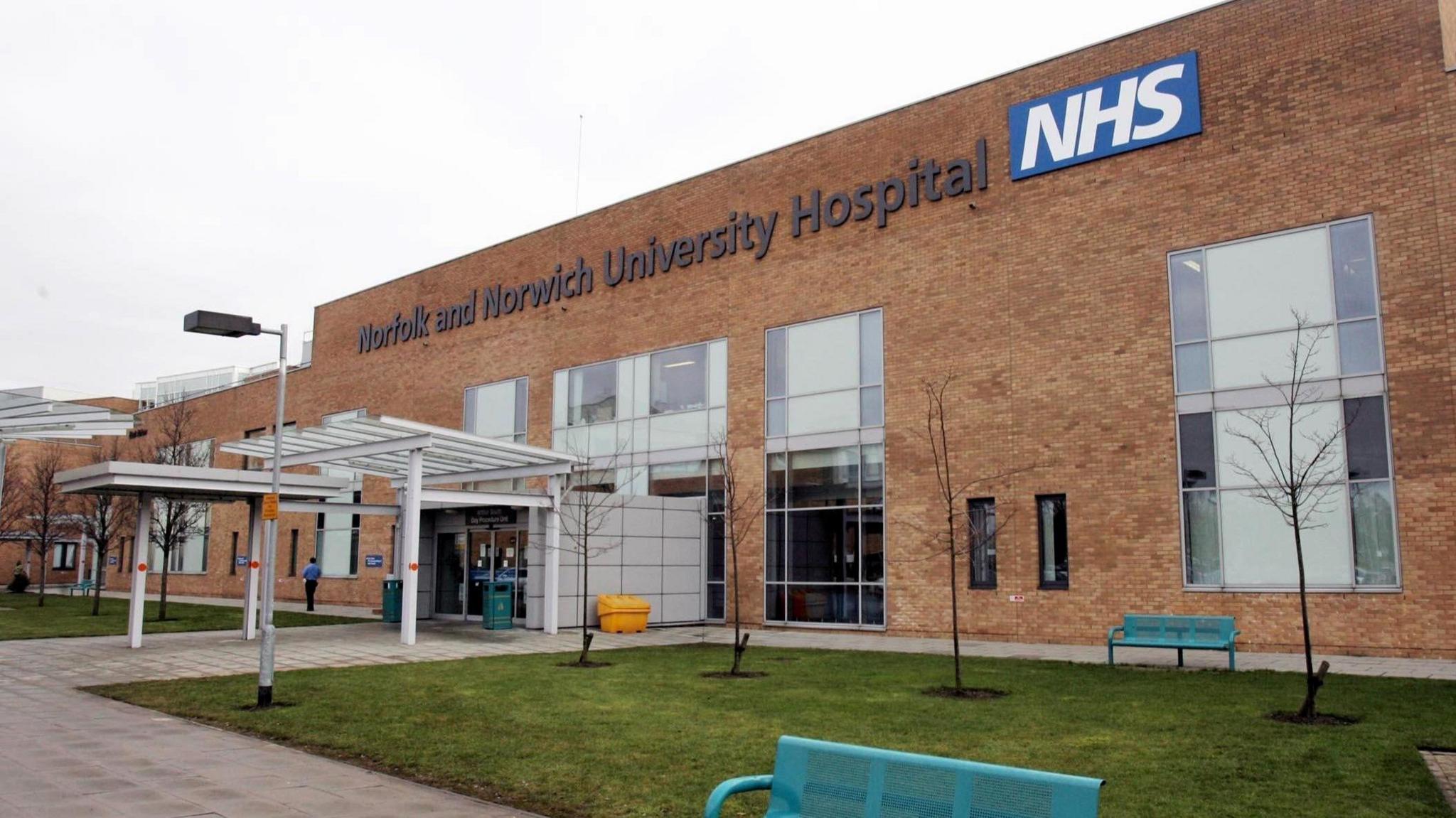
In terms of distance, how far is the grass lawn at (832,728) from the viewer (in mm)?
7805

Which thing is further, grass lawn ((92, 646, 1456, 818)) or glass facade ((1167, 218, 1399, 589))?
glass facade ((1167, 218, 1399, 589))

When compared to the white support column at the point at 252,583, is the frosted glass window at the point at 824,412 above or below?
above

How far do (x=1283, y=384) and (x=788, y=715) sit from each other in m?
11.5

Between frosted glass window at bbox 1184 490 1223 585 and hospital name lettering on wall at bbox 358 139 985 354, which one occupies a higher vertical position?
hospital name lettering on wall at bbox 358 139 985 354

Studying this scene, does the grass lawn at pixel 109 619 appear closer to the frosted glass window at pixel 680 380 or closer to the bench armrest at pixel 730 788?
the frosted glass window at pixel 680 380

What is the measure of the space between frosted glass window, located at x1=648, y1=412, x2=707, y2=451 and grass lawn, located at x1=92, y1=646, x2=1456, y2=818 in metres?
10.8

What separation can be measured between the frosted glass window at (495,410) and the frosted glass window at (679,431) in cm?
628

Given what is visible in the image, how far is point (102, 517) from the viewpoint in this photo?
32.2m

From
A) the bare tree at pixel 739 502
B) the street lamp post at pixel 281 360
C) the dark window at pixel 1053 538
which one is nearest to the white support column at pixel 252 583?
the street lamp post at pixel 281 360

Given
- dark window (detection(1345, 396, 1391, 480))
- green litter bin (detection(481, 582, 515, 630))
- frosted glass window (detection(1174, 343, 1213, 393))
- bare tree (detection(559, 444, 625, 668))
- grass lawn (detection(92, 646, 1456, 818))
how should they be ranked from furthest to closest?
1. green litter bin (detection(481, 582, 515, 630))
2. bare tree (detection(559, 444, 625, 668))
3. frosted glass window (detection(1174, 343, 1213, 393))
4. dark window (detection(1345, 396, 1391, 480))
5. grass lawn (detection(92, 646, 1456, 818))

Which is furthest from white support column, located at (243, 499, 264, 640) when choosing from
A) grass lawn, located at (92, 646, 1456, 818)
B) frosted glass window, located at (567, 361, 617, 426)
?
frosted glass window, located at (567, 361, 617, 426)

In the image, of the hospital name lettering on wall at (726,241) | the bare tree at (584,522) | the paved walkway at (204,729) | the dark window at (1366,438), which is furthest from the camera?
the bare tree at (584,522)

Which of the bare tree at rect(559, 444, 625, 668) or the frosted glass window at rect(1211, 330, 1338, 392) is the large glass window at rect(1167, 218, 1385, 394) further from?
the bare tree at rect(559, 444, 625, 668)

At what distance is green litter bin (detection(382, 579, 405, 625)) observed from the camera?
26766 mm
